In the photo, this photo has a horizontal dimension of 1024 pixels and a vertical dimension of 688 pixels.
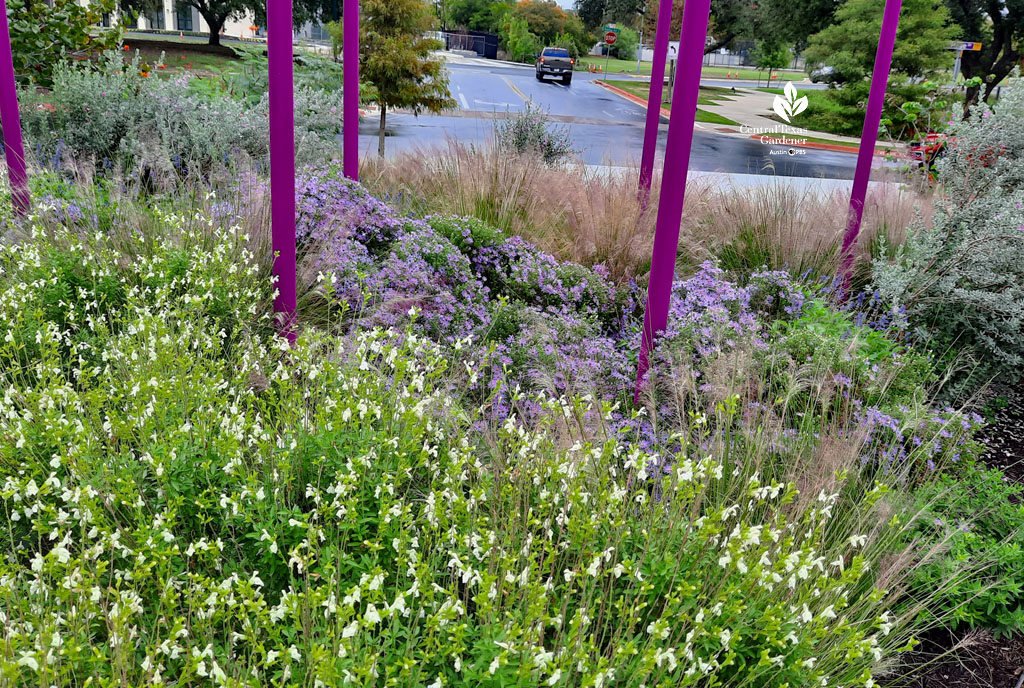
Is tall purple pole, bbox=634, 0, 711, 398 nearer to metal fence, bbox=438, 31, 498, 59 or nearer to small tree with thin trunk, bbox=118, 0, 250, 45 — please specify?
small tree with thin trunk, bbox=118, 0, 250, 45

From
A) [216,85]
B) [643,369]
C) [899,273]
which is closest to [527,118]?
[216,85]

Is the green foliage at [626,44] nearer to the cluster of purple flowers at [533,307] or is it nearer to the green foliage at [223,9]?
the green foliage at [223,9]

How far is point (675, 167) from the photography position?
11.6ft

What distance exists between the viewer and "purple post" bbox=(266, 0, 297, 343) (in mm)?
3654

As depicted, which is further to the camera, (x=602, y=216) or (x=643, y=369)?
(x=602, y=216)

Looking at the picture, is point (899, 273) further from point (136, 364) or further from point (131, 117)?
point (131, 117)

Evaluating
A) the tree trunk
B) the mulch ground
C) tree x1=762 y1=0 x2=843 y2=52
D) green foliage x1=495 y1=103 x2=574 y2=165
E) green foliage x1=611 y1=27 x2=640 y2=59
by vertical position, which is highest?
green foliage x1=611 y1=27 x2=640 y2=59

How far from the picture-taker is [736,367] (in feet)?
10.4

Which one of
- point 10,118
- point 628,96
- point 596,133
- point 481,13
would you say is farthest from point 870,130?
point 481,13

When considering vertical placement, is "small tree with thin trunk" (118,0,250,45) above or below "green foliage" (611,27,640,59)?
below

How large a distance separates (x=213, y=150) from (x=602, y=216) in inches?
120

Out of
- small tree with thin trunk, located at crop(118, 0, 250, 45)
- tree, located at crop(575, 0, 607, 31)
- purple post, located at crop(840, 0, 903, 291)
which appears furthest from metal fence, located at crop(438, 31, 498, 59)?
purple post, located at crop(840, 0, 903, 291)

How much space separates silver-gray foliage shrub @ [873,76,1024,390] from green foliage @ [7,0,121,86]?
332 inches

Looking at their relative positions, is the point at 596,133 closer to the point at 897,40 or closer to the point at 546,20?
the point at 897,40
